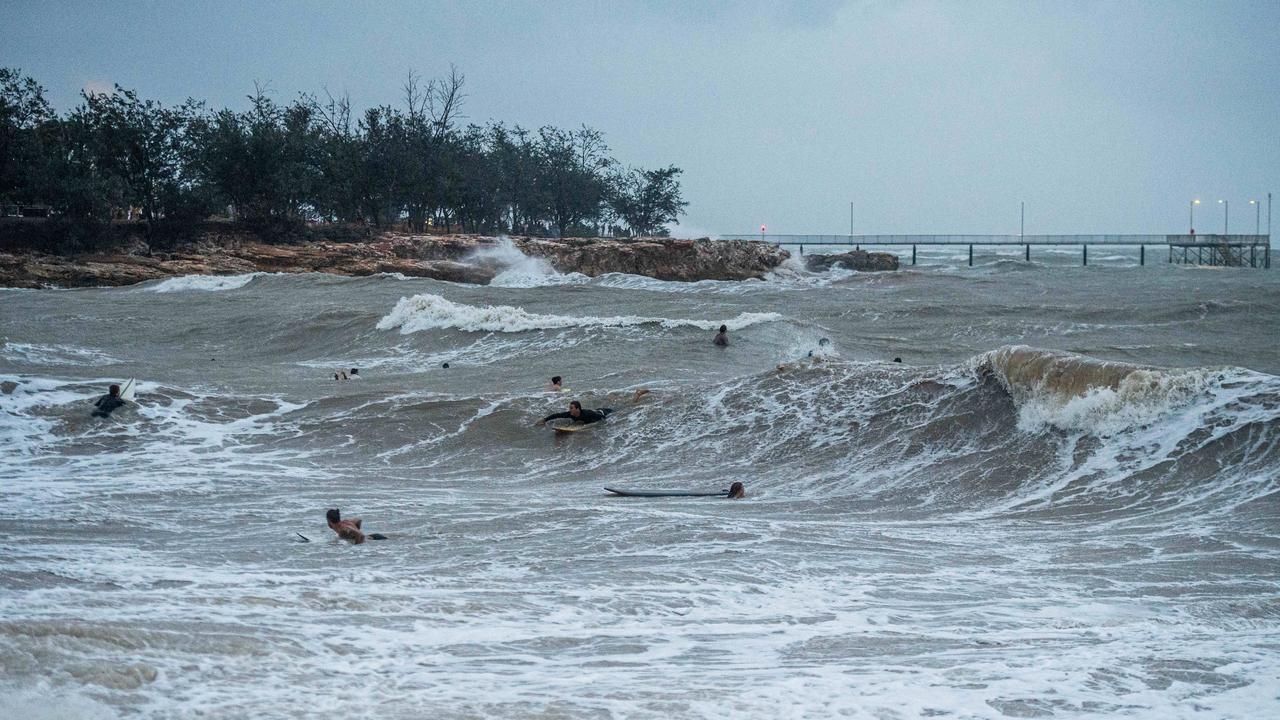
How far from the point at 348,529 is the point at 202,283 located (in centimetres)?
3439

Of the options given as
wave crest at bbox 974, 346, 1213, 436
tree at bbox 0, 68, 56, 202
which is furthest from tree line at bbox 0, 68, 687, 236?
wave crest at bbox 974, 346, 1213, 436

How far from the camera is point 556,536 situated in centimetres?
835

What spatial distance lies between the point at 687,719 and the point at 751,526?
426cm

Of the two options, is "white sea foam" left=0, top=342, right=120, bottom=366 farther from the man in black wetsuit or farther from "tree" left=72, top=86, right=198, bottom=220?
"tree" left=72, top=86, right=198, bottom=220

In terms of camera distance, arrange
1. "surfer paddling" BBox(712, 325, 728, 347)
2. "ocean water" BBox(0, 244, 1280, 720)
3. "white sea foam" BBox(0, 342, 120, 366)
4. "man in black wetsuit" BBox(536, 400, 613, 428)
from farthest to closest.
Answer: "surfer paddling" BBox(712, 325, 728, 347) < "white sea foam" BBox(0, 342, 120, 366) < "man in black wetsuit" BBox(536, 400, 613, 428) < "ocean water" BBox(0, 244, 1280, 720)

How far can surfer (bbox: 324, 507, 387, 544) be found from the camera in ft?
26.5

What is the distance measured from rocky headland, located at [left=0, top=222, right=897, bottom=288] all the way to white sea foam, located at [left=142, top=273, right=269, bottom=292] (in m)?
2.07

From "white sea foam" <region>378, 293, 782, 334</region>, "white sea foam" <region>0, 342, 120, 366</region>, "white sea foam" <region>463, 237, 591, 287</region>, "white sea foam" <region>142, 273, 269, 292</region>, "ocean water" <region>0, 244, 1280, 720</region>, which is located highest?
"white sea foam" <region>463, 237, 591, 287</region>

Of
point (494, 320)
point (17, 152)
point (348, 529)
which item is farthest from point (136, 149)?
point (348, 529)

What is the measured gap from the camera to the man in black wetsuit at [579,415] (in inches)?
548

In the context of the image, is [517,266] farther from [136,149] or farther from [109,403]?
[109,403]

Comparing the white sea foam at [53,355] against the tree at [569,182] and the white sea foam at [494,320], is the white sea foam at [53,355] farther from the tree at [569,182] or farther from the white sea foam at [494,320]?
the tree at [569,182]

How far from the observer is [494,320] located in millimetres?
26016

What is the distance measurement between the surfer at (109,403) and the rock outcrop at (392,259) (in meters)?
29.2
